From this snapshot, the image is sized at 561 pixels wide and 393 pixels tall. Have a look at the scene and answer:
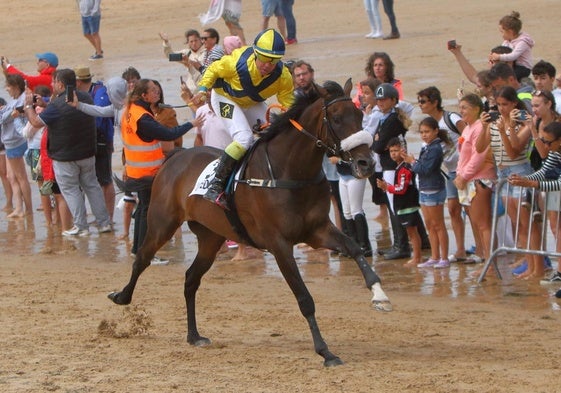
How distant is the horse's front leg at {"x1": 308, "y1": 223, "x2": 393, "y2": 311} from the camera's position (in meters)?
9.19

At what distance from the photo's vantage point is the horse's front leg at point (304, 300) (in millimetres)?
9148

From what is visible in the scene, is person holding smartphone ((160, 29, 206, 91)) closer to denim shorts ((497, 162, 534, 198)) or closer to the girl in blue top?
the girl in blue top

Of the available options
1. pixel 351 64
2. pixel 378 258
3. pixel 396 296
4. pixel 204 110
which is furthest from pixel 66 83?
pixel 351 64

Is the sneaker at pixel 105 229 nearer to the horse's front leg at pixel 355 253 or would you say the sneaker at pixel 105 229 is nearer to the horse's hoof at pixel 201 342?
the horse's hoof at pixel 201 342

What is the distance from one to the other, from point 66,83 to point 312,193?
20.8 ft

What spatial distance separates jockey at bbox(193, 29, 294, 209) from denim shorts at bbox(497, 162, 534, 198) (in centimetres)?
262

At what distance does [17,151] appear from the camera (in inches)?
681

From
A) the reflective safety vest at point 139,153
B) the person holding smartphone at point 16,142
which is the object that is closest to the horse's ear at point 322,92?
the reflective safety vest at point 139,153

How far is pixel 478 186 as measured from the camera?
488 inches

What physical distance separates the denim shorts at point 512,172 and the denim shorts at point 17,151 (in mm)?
7771

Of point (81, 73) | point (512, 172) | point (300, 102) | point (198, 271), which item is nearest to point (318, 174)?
point (300, 102)

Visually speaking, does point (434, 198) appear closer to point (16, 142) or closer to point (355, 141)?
point (355, 141)

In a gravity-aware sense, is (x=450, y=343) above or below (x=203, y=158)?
below

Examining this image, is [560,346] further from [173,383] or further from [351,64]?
[351,64]
